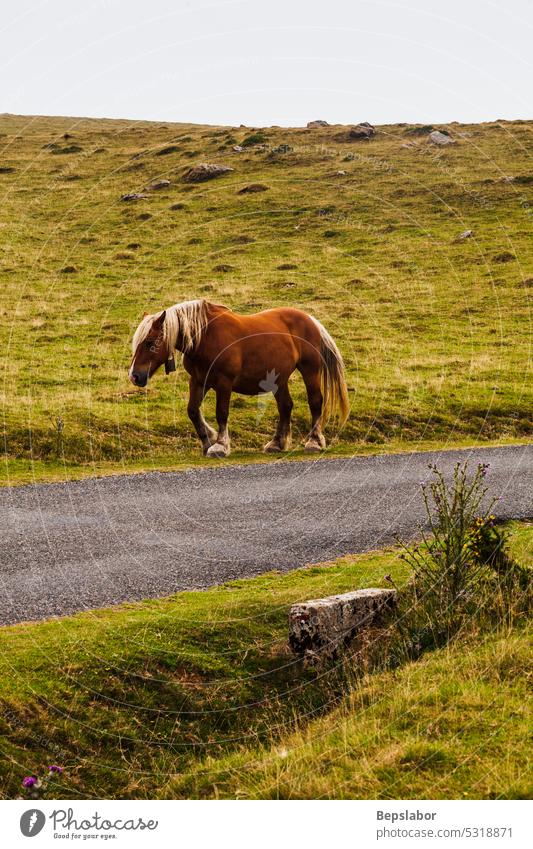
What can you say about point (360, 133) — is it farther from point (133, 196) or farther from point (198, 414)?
point (198, 414)

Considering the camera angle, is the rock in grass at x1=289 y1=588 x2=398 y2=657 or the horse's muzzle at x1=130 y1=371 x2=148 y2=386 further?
the horse's muzzle at x1=130 y1=371 x2=148 y2=386

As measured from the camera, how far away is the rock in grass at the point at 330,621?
9.46 metres

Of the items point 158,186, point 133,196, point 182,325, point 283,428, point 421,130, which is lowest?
point 283,428

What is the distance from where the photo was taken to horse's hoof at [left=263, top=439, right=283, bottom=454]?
21203 mm

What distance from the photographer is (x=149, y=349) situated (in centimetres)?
1789

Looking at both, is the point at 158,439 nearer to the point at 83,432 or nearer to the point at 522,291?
the point at 83,432

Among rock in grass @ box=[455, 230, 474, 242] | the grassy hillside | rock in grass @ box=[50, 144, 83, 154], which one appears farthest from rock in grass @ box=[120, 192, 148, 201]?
rock in grass @ box=[50, 144, 83, 154]

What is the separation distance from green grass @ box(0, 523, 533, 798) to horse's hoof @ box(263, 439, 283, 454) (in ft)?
34.6

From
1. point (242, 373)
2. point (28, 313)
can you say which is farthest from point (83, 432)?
point (28, 313)

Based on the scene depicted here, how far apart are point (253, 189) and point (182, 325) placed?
4110 centimetres

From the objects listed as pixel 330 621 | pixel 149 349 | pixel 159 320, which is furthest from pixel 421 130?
pixel 330 621

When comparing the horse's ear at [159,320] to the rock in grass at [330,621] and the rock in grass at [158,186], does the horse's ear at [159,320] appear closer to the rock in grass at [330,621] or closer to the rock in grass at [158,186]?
the rock in grass at [330,621]

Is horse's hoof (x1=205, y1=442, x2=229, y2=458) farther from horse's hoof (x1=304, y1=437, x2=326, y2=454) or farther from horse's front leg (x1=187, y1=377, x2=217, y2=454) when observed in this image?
horse's hoof (x1=304, y1=437, x2=326, y2=454)

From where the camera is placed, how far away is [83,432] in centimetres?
2098
